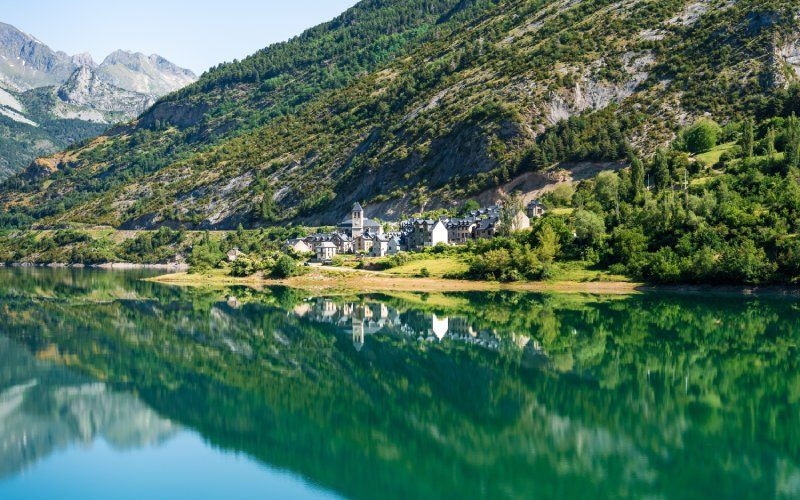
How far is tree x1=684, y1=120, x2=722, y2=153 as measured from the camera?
387 feet

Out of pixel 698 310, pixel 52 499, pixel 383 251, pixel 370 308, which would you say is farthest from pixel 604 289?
pixel 52 499

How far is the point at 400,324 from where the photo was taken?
6719cm

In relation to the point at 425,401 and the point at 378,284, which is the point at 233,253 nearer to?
the point at 378,284

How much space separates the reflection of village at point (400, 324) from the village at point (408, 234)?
36.4 m

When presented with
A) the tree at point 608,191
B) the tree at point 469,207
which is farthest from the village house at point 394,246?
the tree at point 608,191

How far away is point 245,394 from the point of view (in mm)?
42875

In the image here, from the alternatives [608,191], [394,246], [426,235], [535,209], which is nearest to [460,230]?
[426,235]

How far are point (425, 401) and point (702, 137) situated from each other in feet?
313

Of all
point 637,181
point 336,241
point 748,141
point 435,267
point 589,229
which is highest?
point 748,141

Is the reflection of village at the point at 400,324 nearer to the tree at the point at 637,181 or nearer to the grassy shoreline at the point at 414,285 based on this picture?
the grassy shoreline at the point at 414,285

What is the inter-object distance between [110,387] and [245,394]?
9512mm

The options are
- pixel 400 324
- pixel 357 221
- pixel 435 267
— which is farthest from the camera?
pixel 357 221

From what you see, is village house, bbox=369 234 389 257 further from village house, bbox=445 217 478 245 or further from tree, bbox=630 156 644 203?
tree, bbox=630 156 644 203

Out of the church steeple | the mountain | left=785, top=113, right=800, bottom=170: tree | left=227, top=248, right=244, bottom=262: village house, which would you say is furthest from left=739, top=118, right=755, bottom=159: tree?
left=227, top=248, right=244, bottom=262: village house
